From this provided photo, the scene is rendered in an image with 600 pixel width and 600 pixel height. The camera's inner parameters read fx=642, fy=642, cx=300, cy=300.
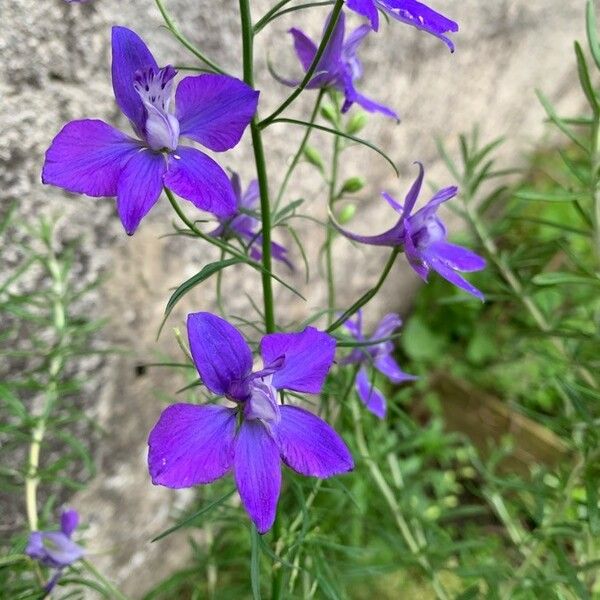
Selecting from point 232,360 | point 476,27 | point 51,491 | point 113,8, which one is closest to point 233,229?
point 232,360

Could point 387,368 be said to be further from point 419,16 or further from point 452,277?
point 419,16

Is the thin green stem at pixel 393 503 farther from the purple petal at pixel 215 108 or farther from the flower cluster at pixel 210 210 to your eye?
the purple petal at pixel 215 108

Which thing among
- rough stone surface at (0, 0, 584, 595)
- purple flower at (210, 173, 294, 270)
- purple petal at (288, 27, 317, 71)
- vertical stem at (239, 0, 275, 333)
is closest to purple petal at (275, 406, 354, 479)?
vertical stem at (239, 0, 275, 333)

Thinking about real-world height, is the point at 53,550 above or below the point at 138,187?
below

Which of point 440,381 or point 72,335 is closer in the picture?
point 72,335

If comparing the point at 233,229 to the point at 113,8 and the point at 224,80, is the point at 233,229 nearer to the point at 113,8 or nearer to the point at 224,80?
the point at 224,80

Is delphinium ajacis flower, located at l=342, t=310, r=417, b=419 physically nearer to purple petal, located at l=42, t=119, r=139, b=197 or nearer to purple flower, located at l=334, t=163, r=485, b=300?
purple flower, located at l=334, t=163, r=485, b=300

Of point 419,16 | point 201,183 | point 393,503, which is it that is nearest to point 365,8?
point 419,16
